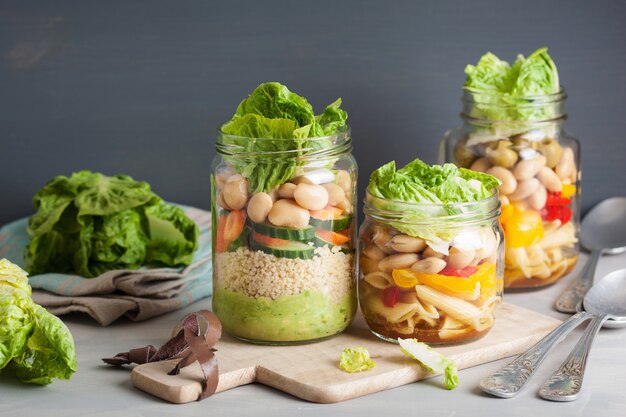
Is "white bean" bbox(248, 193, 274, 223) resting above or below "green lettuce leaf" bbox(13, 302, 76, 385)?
above

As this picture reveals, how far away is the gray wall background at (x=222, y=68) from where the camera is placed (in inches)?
81.7

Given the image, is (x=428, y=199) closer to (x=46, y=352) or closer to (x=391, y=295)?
(x=391, y=295)

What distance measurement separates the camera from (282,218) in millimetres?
1460

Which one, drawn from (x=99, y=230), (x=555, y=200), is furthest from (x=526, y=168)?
(x=99, y=230)

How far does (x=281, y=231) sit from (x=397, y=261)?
7.2 inches

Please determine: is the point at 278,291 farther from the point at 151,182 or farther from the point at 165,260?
the point at 151,182

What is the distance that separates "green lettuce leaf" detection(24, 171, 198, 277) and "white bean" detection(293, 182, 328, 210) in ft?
1.68

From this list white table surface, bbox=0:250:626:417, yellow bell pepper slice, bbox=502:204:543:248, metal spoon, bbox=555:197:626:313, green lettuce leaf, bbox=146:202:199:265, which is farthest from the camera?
metal spoon, bbox=555:197:626:313

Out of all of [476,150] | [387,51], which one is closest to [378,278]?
[476,150]

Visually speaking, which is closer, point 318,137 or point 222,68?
point 318,137

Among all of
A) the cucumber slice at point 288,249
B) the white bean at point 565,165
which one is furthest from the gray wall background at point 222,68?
the cucumber slice at point 288,249

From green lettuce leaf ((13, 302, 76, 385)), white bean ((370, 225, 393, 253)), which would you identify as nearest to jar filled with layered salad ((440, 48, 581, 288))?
white bean ((370, 225, 393, 253))

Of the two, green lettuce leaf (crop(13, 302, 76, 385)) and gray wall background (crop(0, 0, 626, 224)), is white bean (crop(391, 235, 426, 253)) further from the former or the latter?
gray wall background (crop(0, 0, 626, 224))

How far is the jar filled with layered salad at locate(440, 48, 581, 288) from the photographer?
5.91ft
